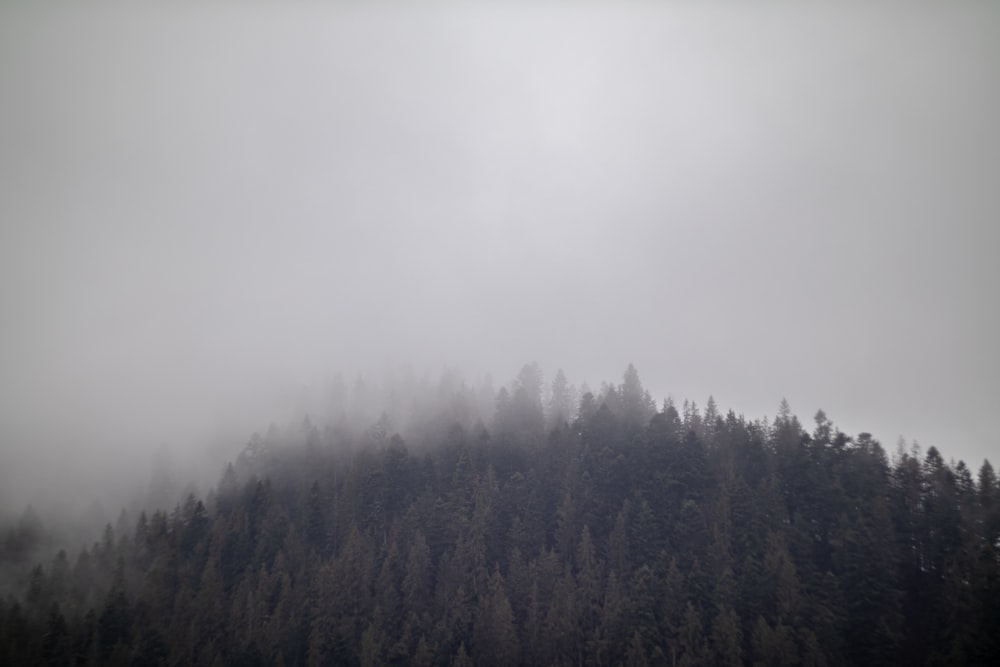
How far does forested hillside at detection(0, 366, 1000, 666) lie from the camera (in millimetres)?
88188

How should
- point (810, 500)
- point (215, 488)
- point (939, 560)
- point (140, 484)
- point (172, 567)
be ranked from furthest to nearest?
point (140, 484) < point (215, 488) < point (172, 567) < point (810, 500) < point (939, 560)

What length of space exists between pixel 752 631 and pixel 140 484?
172 m

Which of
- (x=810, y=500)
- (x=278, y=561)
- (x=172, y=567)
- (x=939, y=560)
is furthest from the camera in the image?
(x=172, y=567)

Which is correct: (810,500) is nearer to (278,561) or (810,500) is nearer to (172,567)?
(278,561)

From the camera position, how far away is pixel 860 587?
293ft

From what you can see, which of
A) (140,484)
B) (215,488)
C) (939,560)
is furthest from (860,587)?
(140,484)

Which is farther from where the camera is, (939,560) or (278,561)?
(278,561)

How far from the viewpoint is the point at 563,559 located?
4245 inches

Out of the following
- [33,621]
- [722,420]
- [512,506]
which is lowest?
[33,621]

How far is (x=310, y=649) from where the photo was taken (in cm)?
9656

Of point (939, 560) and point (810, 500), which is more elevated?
point (810, 500)

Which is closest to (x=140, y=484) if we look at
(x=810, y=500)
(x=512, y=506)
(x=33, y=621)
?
(x=33, y=621)

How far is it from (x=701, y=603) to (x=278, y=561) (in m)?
76.6

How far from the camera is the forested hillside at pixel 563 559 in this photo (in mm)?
88188
